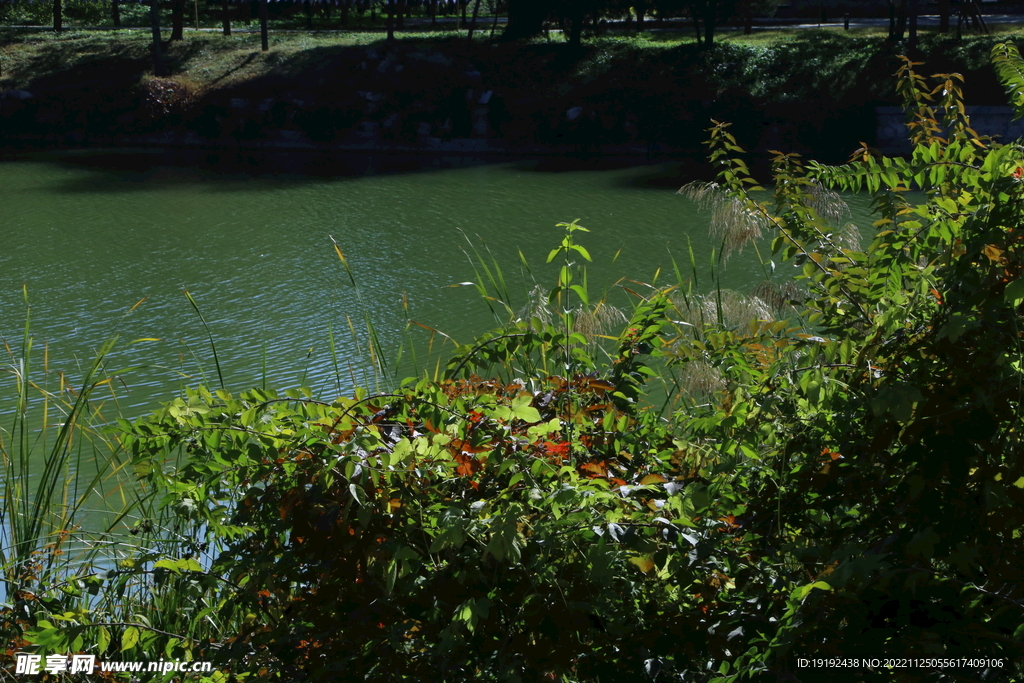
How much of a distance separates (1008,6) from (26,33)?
2623 centimetres

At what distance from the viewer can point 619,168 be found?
54.5 ft

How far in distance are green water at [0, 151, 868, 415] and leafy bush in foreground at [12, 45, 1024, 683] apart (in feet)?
8.41

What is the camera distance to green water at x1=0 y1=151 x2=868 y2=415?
24.0 feet

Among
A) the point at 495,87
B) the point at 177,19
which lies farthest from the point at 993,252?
the point at 177,19

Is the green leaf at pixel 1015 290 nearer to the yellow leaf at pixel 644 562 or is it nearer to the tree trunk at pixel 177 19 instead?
the yellow leaf at pixel 644 562

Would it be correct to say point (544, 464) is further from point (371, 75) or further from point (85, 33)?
point (85, 33)

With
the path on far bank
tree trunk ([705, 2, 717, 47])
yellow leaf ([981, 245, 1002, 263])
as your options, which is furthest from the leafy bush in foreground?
the path on far bank

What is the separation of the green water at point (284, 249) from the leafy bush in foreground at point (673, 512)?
2.56 metres

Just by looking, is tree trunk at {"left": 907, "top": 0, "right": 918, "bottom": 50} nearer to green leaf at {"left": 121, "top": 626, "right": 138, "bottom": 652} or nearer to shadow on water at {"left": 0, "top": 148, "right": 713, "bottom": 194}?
shadow on water at {"left": 0, "top": 148, "right": 713, "bottom": 194}

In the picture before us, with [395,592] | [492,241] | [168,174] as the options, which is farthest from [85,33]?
[395,592]

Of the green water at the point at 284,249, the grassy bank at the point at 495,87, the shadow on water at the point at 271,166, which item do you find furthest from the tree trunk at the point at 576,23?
the green water at the point at 284,249

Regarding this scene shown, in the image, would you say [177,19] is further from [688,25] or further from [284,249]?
[284,249]

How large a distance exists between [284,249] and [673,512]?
32.4ft

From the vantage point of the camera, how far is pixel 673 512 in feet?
4.83
